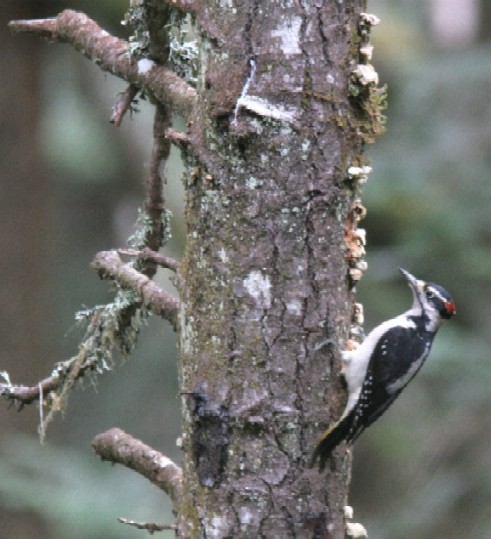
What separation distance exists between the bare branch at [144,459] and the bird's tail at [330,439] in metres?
0.52

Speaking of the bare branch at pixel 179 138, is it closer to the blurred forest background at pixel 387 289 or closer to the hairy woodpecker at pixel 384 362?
the hairy woodpecker at pixel 384 362

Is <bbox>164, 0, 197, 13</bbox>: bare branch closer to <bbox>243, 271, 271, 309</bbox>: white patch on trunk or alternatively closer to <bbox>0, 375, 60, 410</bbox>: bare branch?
<bbox>243, 271, 271, 309</bbox>: white patch on trunk

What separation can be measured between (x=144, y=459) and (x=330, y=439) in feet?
2.58

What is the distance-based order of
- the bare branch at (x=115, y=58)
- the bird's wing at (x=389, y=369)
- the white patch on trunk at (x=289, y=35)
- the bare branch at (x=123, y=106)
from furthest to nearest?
the bird's wing at (x=389, y=369)
the bare branch at (x=123, y=106)
the bare branch at (x=115, y=58)
the white patch on trunk at (x=289, y=35)

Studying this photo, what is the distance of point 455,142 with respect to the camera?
327 inches

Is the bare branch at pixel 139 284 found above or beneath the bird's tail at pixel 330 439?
above

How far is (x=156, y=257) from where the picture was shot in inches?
150

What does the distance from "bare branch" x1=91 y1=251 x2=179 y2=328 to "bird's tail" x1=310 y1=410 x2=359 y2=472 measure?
65 centimetres

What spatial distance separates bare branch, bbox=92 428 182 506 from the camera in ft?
12.2

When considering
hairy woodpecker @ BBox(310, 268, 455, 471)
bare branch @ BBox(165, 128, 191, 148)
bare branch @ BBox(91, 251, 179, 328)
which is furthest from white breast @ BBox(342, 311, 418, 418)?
bare branch @ BBox(165, 128, 191, 148)

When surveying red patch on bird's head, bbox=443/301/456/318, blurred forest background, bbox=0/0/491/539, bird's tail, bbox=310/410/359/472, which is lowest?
bird's tail, bbox=310/410/359/472

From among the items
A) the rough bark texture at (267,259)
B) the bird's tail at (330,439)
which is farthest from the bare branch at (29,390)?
the bird's tail at (330,439)

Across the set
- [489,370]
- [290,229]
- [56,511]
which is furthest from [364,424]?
[56,511]

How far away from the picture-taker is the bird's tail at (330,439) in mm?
3393
